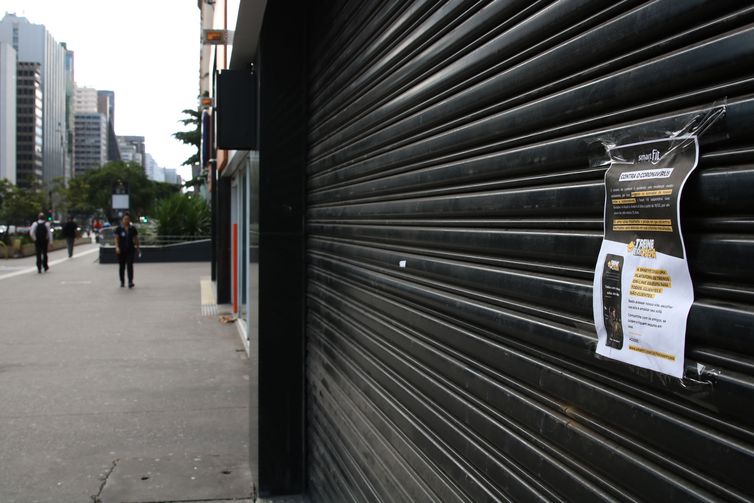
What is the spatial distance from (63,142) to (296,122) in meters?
182

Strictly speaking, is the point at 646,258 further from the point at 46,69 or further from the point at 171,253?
the point at 46,69

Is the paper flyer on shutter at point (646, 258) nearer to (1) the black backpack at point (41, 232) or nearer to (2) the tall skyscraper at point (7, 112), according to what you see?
(1) the black backpack at point (41, 232)

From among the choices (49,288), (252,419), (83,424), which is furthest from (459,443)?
(49,288)

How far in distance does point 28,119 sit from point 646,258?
164915 millimetres

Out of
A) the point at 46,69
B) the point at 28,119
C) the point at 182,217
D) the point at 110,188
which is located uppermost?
the point at 46,69

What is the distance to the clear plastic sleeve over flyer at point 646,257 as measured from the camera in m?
1.27

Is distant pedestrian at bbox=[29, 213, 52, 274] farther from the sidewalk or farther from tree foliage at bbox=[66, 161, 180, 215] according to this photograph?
tree foliage at bbox=[66, 161, 180, 215]

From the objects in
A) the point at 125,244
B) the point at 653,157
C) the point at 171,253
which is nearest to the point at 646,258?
the point at 653,157

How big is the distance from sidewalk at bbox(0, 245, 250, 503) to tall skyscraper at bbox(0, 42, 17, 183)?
13507 centimetres

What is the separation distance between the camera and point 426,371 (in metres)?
2.61

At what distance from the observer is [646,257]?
133 cm

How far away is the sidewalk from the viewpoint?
5.09m

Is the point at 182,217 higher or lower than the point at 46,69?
lower

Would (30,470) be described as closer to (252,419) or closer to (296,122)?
(252,419)
